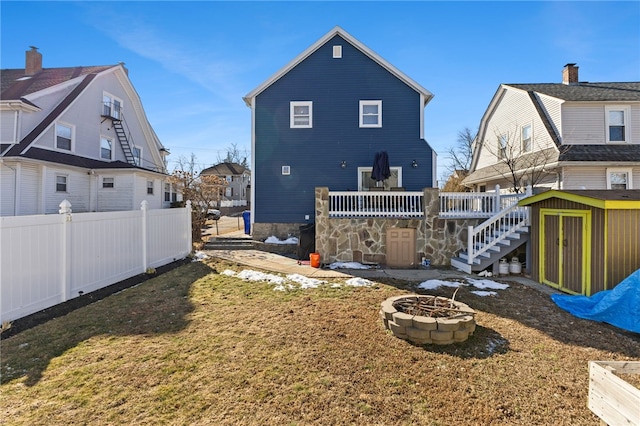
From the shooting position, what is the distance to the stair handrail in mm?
8719

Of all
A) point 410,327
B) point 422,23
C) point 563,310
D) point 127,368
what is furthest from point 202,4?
point 563,310

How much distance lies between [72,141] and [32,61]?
6.81 meters

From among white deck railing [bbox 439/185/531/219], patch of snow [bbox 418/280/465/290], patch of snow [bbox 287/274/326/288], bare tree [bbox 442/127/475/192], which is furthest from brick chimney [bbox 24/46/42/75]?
bare tree [bbox 442/127/475/192]

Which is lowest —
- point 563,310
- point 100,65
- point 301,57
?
point 563,310

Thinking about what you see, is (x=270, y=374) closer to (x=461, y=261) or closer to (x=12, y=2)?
(x=461, y=261)

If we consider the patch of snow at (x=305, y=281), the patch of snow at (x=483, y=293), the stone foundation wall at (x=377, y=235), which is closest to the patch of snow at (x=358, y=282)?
the patch of snow at (x=305, y=281)

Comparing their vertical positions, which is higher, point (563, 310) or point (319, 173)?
point (319, 173)

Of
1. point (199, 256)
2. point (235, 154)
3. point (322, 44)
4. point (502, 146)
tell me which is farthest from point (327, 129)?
point (235, 154)

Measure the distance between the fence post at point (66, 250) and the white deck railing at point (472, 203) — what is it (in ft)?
31.6

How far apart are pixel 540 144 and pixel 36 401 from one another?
17.2m

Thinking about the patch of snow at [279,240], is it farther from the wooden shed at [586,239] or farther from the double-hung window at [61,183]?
the double-hung window at [61,183]

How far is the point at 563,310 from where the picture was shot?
5.82 metres

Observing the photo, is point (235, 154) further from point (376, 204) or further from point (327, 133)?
point (376, 204)

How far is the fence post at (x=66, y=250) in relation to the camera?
5629 mm
